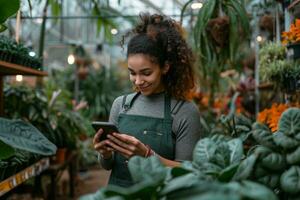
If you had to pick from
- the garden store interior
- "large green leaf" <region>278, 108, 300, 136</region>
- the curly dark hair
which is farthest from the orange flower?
"large green leaf" <region>278, 108, 300, 136</region>

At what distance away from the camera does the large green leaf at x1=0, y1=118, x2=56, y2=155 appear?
1.13 metres

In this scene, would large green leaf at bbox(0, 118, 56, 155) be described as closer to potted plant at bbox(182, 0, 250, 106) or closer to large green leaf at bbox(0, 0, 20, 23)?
large green leaf at bbox(0, 0, 20, 23)

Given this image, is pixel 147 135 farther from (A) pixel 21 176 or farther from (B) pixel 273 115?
(A) pixel 21 176

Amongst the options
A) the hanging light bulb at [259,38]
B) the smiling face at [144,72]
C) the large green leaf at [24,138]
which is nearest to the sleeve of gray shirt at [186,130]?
the smiling face at [144,72]

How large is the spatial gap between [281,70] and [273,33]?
1.11 meters

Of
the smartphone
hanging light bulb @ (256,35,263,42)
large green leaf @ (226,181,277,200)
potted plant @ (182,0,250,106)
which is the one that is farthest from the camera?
hanging light bulb @ (256,35,263,42)

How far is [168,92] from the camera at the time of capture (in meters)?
1.55

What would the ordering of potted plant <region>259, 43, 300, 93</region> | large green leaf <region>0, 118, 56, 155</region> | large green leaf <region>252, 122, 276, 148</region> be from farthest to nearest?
potted plant <region>259, 43, 300, 93</region> → large green leaf <region>0, 118, 56, 155</region> → large green leaf <region>252, 122, 276, 148</region>

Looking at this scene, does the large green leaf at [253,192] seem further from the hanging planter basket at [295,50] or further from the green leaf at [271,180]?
the hanging planter basket at [295,50]

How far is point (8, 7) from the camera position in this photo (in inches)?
57.7

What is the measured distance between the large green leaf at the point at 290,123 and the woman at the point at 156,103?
0.53m

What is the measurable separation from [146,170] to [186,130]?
0.67 metres

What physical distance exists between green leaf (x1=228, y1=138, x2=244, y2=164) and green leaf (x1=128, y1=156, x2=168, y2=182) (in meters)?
0.18

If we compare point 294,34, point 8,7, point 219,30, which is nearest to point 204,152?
Answer: point 8,7
